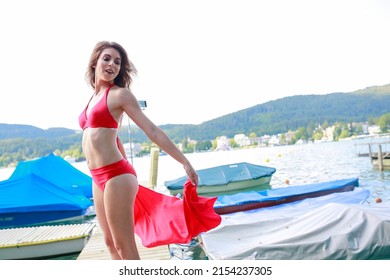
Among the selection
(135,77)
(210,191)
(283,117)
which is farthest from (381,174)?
(135,77)

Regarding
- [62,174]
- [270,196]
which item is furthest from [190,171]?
[62,174]

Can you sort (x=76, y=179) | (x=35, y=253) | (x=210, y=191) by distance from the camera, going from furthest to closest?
(x=210, y=191), (x=76, y=179), (x=35, y=253)

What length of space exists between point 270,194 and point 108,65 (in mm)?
5553

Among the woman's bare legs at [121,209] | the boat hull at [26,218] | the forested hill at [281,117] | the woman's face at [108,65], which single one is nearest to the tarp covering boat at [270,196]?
the forested hill at [281,117]

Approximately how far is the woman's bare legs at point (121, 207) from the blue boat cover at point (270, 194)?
4.54m

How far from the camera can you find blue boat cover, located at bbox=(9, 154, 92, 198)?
28.6 feet

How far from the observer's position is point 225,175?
34.1ft

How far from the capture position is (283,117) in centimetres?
1639

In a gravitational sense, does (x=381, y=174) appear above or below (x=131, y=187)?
below

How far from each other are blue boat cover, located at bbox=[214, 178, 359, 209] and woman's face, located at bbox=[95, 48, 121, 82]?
15.3ft

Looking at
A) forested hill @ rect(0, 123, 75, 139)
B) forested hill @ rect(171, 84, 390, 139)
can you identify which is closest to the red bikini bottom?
forested hill @ rect(0, 123, 75, 139)

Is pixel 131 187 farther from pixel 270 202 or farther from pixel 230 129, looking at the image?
pixel 230 129

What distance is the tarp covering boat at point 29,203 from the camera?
20.6 feet
